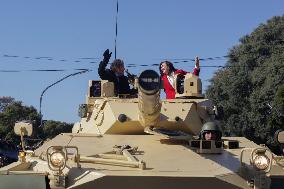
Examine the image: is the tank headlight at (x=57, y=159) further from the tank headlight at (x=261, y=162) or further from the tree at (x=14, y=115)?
the tree at (x=14, y=115)

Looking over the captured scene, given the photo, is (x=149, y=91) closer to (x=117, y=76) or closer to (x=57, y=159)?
(x=57, y=159)

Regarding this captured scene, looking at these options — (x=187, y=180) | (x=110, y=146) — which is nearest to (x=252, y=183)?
(x=187, y=180)

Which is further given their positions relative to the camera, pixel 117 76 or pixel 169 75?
pixel 117 76

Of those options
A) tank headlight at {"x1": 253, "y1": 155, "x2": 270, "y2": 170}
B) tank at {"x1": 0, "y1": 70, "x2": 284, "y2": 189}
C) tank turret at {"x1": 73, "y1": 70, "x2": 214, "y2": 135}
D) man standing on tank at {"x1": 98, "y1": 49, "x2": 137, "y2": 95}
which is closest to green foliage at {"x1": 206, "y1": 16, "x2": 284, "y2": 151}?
man standing on tank at {"x1": 98, "y1": 49, "x2": 137, "y2": 95}

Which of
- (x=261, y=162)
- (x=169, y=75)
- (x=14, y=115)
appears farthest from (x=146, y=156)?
(x=14, y=115)

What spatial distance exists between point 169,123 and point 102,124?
1.27 meters

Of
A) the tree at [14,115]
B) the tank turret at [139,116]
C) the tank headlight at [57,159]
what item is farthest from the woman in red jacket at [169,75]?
the tree at [14,115]

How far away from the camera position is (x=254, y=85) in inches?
1747

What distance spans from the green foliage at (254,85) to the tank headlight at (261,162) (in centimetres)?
2873

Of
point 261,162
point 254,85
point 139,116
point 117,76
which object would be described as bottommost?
point 261,162

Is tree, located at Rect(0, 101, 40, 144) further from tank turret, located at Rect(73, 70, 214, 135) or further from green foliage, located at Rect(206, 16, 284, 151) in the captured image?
tank turret, located at Rect(73, 70, 214, 135)

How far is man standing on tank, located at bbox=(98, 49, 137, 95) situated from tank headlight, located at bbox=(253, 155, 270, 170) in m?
6.33

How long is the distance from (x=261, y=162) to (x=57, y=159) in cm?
278

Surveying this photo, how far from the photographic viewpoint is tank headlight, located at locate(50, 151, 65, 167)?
8.72m
